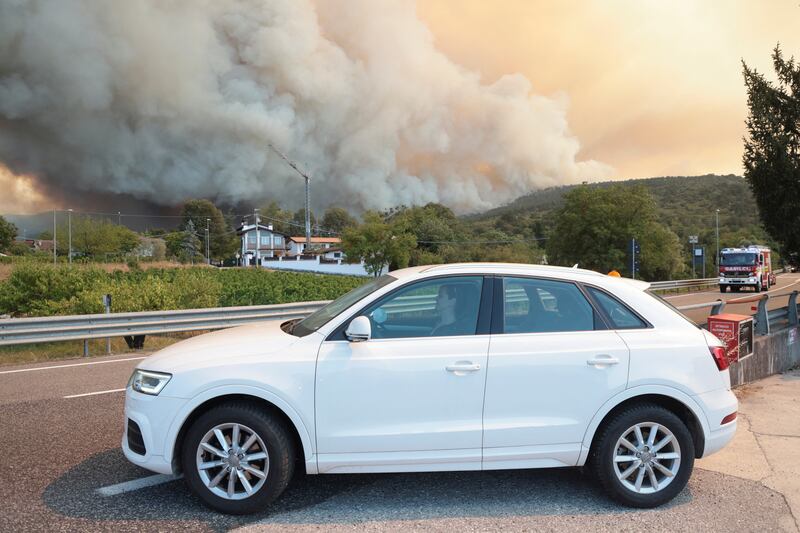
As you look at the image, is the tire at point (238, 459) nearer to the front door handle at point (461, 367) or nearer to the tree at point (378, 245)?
the front door handle at point (461, 367)

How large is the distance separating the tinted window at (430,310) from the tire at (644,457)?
1158 millimetres

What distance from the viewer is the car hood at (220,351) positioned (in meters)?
3.60

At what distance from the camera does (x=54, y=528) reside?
130 inches

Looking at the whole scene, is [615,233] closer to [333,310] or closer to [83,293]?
[83,293]

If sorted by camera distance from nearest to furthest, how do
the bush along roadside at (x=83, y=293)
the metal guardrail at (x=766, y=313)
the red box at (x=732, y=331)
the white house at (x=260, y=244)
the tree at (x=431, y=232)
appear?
the red box at (x=732, y=331)
the metal guardrail at (x=766, y=313)
the bush along roadside at (x=83, y=293)
the tree at (x=431, y=232)
the white house at (x=260, y=244)

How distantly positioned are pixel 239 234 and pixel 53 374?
122 metres

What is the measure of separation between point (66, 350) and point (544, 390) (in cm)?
1108

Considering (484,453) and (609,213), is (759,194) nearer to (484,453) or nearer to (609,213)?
(484,453)

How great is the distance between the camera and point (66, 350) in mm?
11438

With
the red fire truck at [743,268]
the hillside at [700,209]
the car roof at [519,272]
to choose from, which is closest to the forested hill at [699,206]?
the hillside at [700,209]

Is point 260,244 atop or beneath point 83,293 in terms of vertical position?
atop

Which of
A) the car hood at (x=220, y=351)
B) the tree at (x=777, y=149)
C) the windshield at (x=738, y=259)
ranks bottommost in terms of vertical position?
the car hood at (x=220, y=351)

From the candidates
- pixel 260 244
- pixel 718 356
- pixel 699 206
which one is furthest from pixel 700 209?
pixel 718 356

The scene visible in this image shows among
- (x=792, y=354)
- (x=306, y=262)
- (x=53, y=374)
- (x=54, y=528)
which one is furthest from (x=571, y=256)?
(x=54, y=528)
